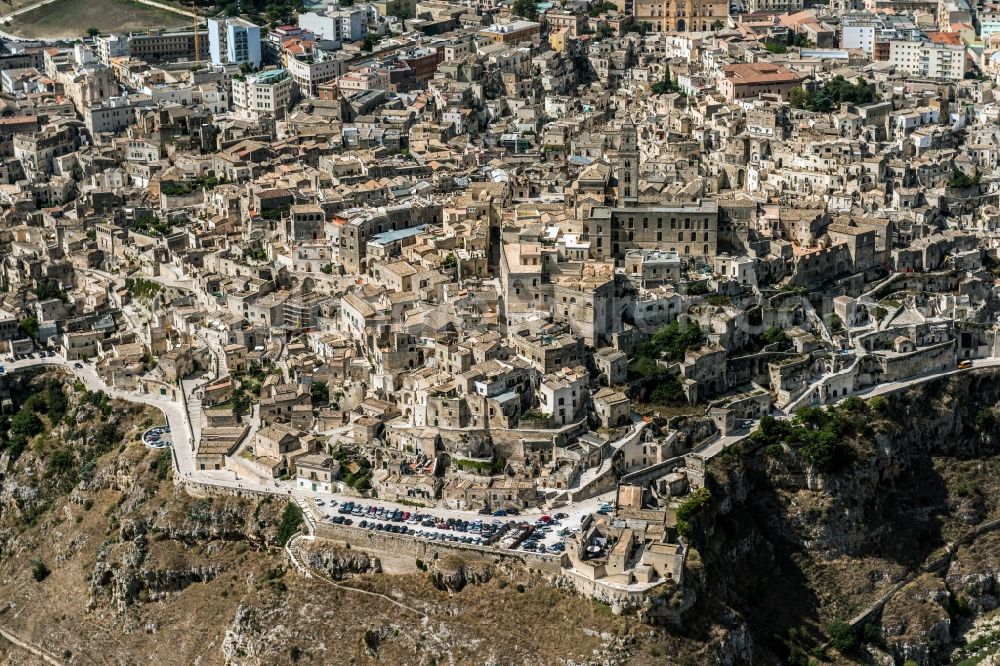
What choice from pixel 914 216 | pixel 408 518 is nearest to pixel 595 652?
pixel 408 518

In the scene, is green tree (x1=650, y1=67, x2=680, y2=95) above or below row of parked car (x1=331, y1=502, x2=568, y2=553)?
above

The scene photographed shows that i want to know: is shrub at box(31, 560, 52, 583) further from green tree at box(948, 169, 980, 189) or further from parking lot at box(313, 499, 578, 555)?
green tree at box(948, 169, 980, 189)

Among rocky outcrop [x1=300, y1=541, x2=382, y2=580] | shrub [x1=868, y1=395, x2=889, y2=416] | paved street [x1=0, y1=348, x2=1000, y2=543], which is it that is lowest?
rocky outcrop [x1=300, y1=541, x2=382, y2=580]

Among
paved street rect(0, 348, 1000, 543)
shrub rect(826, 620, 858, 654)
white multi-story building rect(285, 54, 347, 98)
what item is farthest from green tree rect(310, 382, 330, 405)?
white multi-story building rect(285, 54, 347, 98)

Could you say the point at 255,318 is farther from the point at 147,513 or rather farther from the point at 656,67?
the point at 656,67

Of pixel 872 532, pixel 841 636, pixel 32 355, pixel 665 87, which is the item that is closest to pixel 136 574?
pixel 32 355

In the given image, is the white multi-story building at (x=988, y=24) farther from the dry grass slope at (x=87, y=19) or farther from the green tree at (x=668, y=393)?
the dry grass slope at (x=87, y=19)

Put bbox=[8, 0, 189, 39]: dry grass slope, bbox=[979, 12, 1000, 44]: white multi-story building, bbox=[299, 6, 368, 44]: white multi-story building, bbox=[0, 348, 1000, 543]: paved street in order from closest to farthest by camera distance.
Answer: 1. bbox=[0, 348, 1000, 543]: paved street
2. bbox=[979, 12, 1000, 44]: white multi-story building
3. bbox=[299, 6, 368, 44]: white multi-story building
4. bbox=[8, 0, 189, 39]: dry grass slope
